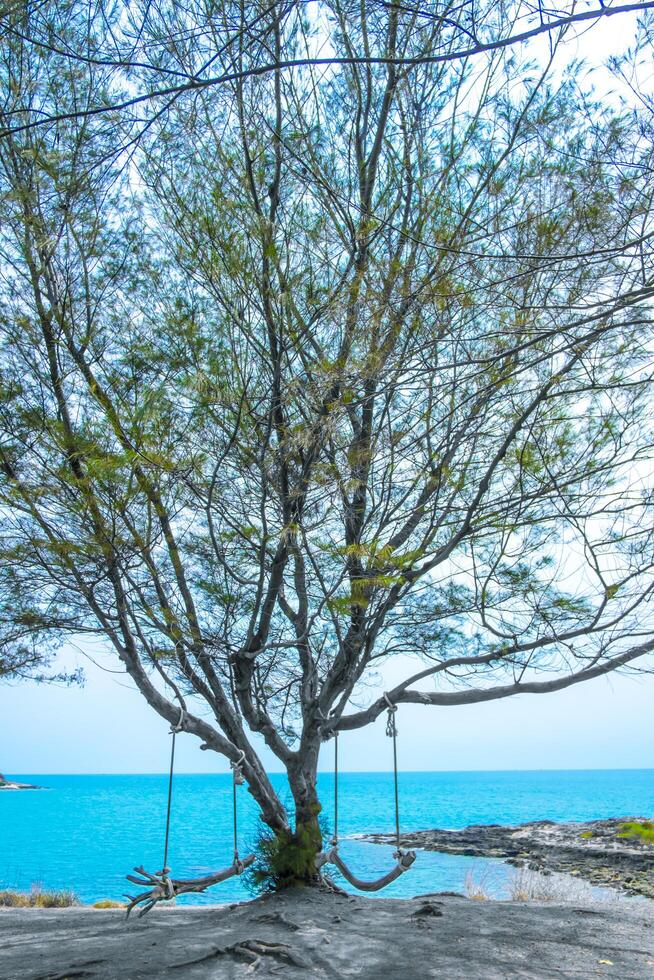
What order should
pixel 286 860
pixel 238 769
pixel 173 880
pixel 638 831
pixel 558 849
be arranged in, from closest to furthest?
pixel 638 831 < pixel 173 880 < pixel 238 769 < pixel 286 860 < pixel 558 849

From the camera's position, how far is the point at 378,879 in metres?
4.63

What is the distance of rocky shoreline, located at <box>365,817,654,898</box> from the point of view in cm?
1113

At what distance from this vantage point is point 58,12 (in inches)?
129

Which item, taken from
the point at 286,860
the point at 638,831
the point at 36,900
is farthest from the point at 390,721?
the point at 36,900

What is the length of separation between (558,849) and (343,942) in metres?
12.6

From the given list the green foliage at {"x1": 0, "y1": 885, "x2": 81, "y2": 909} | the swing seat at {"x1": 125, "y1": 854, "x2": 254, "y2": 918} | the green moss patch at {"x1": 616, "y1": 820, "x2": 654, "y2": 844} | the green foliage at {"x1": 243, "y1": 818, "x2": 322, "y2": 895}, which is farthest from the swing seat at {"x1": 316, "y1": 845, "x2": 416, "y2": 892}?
→ the green foliage at {"x1": 0, "y1": 885, "x2": 81, "y2": 909}

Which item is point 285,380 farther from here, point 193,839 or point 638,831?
point 193,839

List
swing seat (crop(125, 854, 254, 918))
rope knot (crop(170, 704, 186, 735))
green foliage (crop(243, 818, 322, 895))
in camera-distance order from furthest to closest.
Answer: green foliage (crop(243, 818, 322, 895)) < rope knot (crop(170, 704, 186, 735)) < swing seat (crop(125, 854, 254, 918))

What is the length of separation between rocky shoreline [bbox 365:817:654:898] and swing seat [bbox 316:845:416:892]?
17.1ft

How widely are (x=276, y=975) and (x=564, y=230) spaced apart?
3563 millimetres

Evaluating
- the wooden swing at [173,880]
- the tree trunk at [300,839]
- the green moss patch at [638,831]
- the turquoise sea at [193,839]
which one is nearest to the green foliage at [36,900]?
the turquoise sea at [193,839]

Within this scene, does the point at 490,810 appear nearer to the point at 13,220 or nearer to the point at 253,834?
the point at 253,834

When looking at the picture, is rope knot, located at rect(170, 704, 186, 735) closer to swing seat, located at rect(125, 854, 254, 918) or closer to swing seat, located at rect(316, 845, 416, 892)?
swing seat, located at rect(125, 854, 254, 918)

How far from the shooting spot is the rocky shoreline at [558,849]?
438 inches
